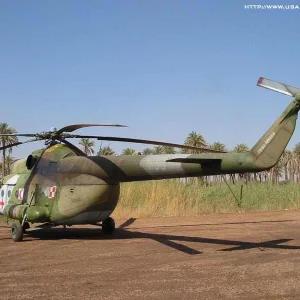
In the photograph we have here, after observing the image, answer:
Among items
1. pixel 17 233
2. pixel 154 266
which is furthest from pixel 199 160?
pixel 17 233

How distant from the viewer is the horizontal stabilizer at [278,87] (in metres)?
9.00

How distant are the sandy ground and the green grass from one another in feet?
31.8

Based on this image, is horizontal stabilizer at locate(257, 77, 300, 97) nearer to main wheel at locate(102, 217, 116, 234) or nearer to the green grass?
main wheel at locate(102, 217, 116, 234)

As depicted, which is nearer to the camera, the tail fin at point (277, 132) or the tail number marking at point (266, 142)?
the tail fin at point (277, 132)

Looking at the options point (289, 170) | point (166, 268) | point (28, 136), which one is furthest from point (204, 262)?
point (289, 170)

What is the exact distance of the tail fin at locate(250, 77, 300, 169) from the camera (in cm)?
905

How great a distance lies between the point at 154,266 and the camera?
8.42 m

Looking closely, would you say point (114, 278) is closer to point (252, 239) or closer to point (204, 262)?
point (204, 262)

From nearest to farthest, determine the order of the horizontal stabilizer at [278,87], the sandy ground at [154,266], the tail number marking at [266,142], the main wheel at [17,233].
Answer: the sandy ground at [154,266] < the horizontal stabilizer at [278,87] < the tail number marking at [266,142] < the main wheel at [17,233]

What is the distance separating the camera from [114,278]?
7426 mm

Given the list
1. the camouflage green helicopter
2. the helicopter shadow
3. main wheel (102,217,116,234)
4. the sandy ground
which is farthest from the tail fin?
main wheel (102,217,116,234)

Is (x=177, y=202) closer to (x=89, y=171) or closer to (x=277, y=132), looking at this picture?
(x=89, y=171)

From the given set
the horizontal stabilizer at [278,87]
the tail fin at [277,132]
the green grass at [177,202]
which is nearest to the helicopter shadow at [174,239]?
the tail fin at [277,132]

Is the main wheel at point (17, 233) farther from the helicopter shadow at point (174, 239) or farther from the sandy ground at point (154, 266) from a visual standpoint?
the helicopter shadow at point (174, 239)
